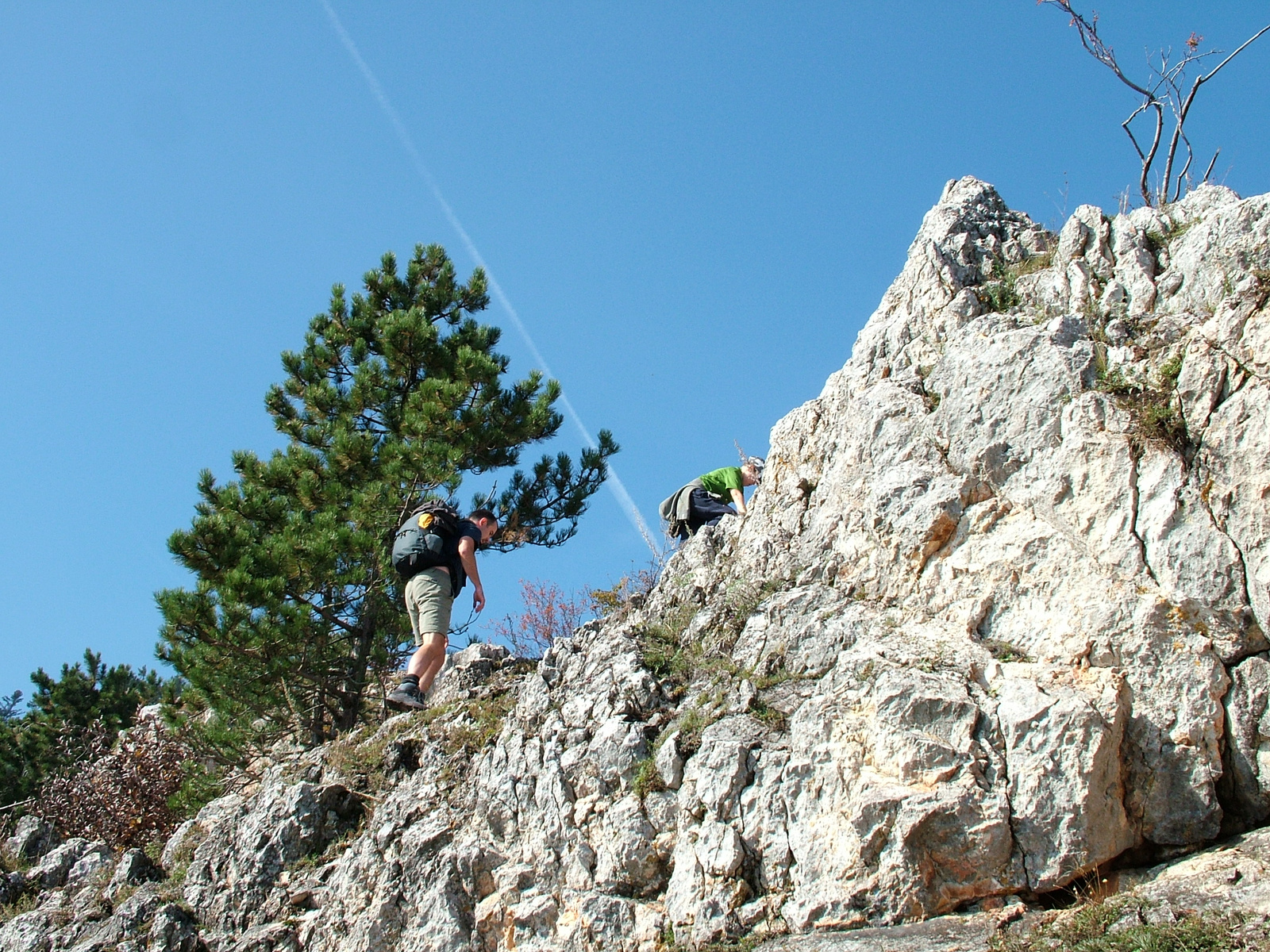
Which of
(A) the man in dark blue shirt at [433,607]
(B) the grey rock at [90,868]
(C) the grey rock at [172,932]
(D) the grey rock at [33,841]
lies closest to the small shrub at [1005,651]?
(A) the man in dark blue shirt at [433,607]

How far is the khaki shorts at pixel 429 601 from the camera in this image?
28.0 feet

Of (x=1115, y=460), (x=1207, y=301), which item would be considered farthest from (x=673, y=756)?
(x=1207, y=301)

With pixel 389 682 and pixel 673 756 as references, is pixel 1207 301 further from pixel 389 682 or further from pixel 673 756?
pixel 389 682

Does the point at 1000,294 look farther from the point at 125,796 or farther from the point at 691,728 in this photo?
the point at 125,796

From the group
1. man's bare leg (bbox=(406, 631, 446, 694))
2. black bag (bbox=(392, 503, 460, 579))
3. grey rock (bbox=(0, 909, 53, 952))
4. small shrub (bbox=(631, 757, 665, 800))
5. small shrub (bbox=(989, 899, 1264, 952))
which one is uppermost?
black bag (bbox=(392, 503, 460, 579))

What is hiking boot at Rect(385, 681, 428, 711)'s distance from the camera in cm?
805

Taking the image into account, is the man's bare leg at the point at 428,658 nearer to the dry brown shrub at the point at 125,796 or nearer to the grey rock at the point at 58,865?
the grey rock at the point at 58,865

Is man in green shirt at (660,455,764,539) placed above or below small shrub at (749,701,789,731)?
above

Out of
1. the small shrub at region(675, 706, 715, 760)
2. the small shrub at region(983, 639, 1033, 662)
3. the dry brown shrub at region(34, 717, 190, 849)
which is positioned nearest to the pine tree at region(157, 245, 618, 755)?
the dry brown shrub at region(34, 717, 190, 849)

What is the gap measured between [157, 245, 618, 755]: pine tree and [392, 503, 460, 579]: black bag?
2904 mm

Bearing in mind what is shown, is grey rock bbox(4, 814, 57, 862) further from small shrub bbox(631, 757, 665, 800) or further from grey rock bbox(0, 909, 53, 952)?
small shrub bbox(631, 757, 665, 800)

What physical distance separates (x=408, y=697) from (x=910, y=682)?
13.8 feet

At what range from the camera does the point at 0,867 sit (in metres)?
10.7

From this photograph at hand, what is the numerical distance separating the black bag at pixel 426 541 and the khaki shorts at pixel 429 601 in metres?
0.10
